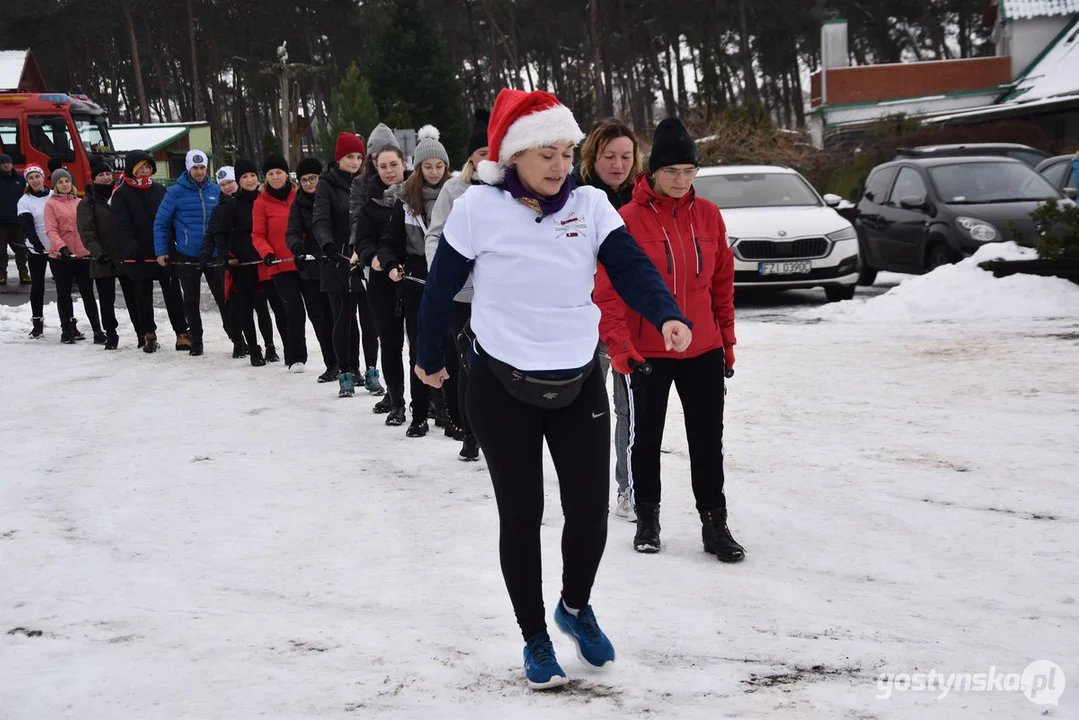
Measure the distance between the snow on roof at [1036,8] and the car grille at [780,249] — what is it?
31815 mm

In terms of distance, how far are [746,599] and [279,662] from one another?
5.60 ft

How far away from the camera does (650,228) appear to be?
199 inches

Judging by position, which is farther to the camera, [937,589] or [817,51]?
[817,51]

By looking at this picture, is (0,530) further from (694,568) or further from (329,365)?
(329,365)

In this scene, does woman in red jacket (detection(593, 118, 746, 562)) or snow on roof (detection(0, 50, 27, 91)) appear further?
snow on roof (detection(0, 50, 27, 91))

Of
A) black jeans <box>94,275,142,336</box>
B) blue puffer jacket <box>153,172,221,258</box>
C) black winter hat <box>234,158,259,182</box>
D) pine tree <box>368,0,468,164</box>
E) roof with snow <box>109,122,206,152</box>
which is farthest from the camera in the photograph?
pine tree <box>368,0,468,164</box>

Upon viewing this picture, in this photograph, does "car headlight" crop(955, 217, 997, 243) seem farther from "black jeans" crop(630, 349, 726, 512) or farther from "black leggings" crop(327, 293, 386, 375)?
"black jeans" crop(630, 349, 726, 512)

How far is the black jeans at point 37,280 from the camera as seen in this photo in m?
14.2

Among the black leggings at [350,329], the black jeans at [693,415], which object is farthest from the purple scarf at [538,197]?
the black leggings at [350,329]

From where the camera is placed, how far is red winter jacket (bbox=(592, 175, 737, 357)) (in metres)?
4.99

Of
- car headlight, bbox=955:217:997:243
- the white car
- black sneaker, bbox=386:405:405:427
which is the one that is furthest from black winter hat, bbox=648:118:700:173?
car headlight, bbox=955:217:997:243

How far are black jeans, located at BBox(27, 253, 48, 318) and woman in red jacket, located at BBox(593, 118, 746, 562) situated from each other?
417 inches

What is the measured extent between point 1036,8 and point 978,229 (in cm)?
3159

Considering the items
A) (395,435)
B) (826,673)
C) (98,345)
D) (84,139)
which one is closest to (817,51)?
(84,139)
